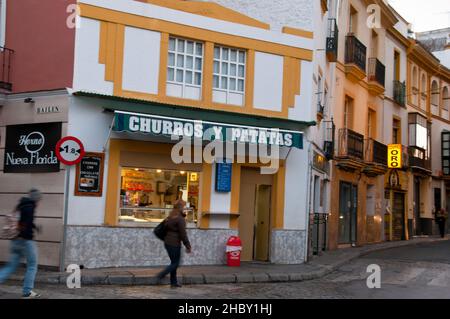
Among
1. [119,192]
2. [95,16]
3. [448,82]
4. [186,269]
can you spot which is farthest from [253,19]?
[448,82]

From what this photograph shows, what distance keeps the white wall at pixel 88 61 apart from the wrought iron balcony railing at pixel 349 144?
10.3m

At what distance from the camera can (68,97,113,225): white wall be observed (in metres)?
13.0

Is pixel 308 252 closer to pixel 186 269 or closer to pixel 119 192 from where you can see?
pixel 186 269

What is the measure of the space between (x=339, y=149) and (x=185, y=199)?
8.44 meters

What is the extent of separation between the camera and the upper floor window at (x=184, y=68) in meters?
14.5

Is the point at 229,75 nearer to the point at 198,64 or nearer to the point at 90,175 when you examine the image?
the point at 198,64

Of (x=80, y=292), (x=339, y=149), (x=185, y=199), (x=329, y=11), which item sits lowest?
(x=80, y=292)

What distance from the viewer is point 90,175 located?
13.2m

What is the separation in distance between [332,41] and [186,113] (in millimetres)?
6860

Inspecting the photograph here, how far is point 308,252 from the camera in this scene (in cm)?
1603

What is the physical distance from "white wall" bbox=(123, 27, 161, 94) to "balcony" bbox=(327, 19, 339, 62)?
22.2 ft

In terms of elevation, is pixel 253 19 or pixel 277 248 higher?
pixel 253 19

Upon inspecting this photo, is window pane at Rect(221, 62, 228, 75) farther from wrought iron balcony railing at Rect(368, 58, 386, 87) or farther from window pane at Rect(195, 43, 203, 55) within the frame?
wrought iron balcony railing at Rect(368, 58, 386, 87)

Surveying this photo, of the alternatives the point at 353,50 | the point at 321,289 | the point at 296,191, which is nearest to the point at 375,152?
the point at 353,50
